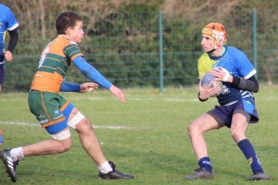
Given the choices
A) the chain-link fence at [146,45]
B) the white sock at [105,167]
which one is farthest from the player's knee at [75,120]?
the chain-link fence at [146,45]

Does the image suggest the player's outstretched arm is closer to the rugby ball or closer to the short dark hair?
the short dark hair

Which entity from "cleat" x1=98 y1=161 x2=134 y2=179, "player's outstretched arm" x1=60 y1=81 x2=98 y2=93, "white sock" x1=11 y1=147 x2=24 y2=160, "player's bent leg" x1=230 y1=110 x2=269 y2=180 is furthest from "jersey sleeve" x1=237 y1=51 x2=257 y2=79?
"white sock" x1=11 y1=147 x2=24 y2=160

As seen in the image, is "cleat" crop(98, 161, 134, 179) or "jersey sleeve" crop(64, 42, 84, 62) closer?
"jersey sleeve" crop(64, 42, 84, 62)

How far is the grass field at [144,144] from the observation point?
7483 millimetres

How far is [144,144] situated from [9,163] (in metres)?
3.46

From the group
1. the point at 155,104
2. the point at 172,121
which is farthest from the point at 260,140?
the point at 155,104

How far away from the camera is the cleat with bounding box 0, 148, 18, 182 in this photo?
6.74 m

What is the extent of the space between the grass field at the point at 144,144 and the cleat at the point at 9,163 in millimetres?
405

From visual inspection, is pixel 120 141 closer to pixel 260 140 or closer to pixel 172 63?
pixel 260 140

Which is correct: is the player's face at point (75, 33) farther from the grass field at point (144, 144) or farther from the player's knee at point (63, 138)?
the grass field at point (144, 144)

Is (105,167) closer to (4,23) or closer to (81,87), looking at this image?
(81,87)

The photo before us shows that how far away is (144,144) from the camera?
9945 mm

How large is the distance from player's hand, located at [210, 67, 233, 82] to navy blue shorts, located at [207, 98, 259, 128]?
1.37 ft

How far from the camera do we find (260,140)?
A: 1006 centimetres
